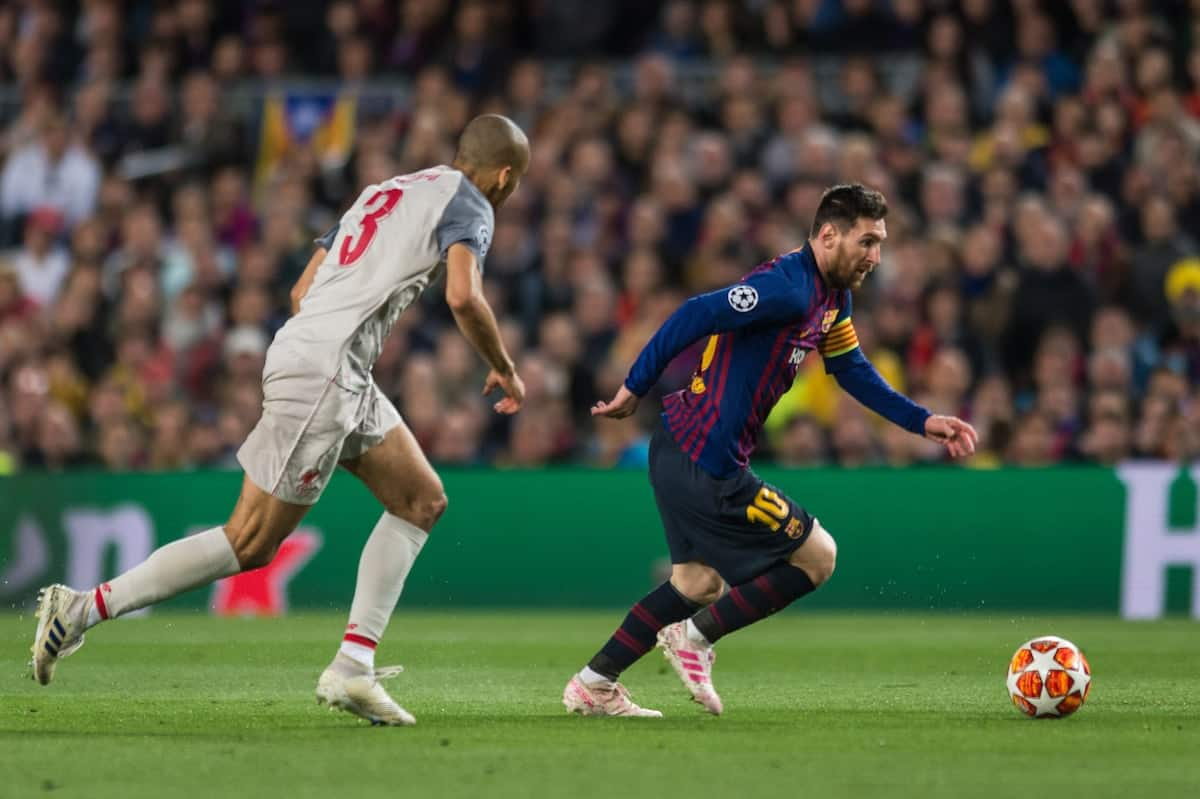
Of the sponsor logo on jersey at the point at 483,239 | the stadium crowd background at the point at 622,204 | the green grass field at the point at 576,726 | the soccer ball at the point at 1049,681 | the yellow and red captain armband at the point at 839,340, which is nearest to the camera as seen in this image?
the green grass field at the point at 576,726

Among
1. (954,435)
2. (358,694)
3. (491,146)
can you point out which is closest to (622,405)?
(491,146)

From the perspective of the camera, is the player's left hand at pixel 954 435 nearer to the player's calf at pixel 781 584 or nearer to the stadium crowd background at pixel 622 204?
the player's calf at pixel 781 584

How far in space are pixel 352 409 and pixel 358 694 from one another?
1021 mm

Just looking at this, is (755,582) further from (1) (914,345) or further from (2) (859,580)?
(1) (914,345)

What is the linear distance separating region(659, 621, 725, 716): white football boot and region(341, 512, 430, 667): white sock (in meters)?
1.10

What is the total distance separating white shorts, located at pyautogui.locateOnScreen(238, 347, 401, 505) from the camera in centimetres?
755

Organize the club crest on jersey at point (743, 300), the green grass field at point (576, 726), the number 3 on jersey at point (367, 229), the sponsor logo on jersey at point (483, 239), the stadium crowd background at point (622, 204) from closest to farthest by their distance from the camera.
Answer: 1. the green grass field at point (576, 726)
2. the sponsor logo on jersey at point (483, 239)
3. the number 3 on jersey at point (367, 229)
4. the club crest on jersey at point (743, 300)
5. the stadium crowd background at point (622, 204)

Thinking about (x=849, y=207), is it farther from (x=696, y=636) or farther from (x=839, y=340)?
(x=696, y=636)

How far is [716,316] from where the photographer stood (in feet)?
25.7

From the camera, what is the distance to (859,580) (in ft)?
47.1

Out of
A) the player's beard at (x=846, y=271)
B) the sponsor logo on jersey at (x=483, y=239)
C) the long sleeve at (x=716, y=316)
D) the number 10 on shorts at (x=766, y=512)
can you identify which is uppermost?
the sponsor logo on jersey at (x=483, y=239)

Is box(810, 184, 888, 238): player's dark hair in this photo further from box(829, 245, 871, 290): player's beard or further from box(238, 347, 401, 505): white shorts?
box(238, 347, 401, 505): white shorts

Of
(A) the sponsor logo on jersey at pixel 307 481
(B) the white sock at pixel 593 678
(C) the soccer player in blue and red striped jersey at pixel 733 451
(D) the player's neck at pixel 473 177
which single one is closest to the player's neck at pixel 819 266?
(C) the soccer player in blue and red striped jersey at pixel 733 451

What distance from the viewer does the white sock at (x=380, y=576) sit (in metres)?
7.69
